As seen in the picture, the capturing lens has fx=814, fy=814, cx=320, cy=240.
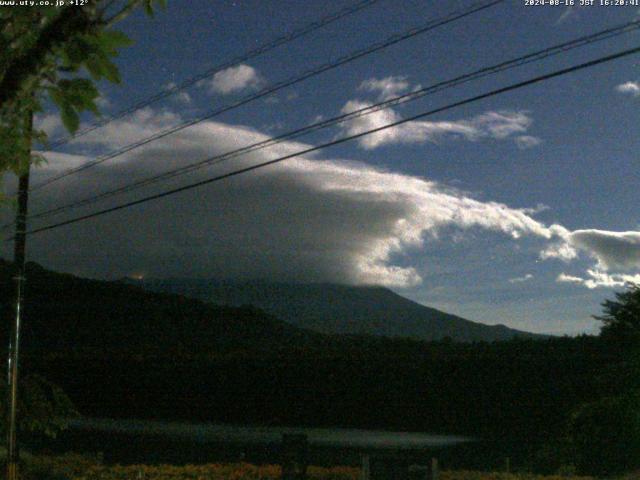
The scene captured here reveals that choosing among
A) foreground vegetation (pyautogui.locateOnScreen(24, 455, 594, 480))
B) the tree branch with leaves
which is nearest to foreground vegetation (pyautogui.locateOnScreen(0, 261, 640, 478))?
foreground vegetation (pyautogui.locateOnScreen(24, 455, 594, 480))

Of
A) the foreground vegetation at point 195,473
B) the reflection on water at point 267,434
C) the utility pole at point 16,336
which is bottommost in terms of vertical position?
the reflection on water at point 267,434

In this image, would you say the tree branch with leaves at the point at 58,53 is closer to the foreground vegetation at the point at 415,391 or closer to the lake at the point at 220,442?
the foreground vegetation at the point at 415,391

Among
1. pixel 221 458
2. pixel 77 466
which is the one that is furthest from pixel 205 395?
pixel 77 466

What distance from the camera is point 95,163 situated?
18641 millimetres

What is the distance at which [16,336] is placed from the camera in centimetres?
1744

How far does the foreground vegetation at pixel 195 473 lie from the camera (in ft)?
55.6

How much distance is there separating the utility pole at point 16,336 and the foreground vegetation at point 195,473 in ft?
4.11

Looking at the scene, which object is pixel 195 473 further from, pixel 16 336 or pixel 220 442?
pixel 220 442

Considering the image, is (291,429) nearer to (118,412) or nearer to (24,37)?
(118,412)

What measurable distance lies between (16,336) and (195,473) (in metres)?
4.93

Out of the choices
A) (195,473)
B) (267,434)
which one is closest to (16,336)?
(195,473)

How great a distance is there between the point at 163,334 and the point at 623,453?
57422 millimetres

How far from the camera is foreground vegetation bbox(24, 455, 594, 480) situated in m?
17.0

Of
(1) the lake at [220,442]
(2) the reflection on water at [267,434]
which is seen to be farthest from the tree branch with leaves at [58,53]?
(2) the reflection on water at [267,434]
